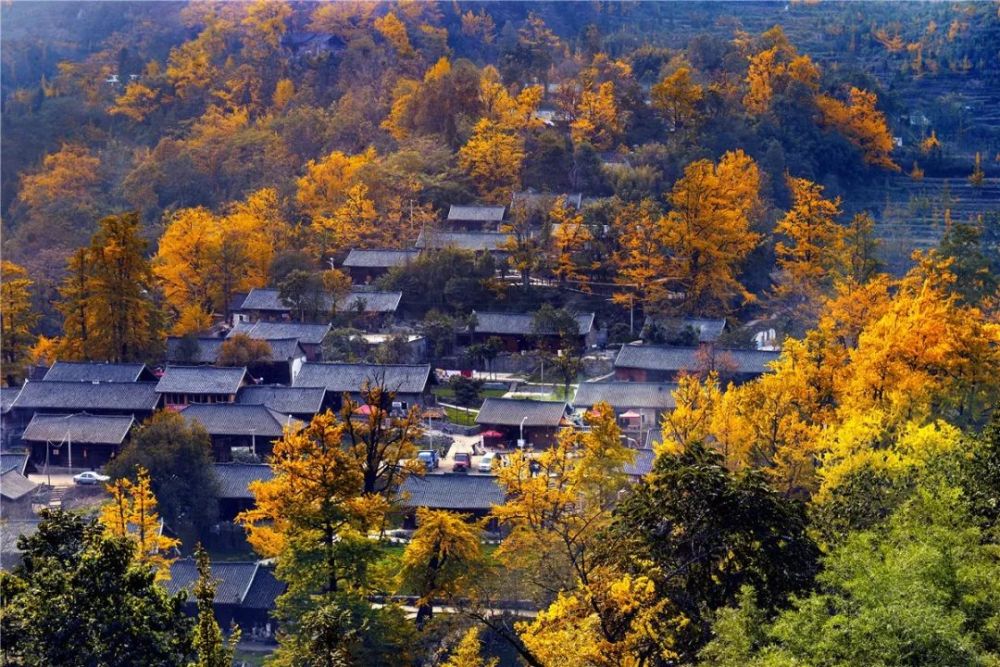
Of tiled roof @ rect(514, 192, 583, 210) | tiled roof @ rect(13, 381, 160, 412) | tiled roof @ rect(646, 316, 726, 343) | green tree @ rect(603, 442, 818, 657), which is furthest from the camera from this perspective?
tiled roof @ rect(514, 192, 583, 210)

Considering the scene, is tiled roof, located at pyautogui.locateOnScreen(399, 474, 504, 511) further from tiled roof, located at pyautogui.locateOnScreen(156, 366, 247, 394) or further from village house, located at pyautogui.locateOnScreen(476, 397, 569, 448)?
tiled roof, located at pyautogui.locateOnScreen(156, 366, 247, 394)

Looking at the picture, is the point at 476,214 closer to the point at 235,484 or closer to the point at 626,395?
the point at 626,395

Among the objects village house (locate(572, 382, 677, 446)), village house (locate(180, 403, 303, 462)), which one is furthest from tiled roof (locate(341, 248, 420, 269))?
village house (locate(180, 403, 303, 462))

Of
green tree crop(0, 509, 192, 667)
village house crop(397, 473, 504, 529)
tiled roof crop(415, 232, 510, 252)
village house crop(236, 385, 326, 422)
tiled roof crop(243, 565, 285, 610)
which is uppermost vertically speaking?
green tree crop(0, 509, 192, 667)

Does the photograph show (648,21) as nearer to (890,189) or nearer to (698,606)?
(890,189)

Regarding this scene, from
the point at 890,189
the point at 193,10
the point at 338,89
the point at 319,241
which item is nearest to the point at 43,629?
the point at 319,241

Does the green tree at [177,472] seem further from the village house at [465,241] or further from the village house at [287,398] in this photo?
the village house at [465,241]
